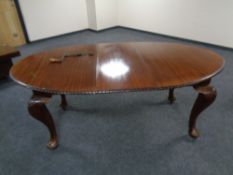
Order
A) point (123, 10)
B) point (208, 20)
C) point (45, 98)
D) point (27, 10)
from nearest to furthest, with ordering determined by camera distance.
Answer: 1. point (45, 98)
2. point (208, 20)
3. point (27, 10)
4. point (123, 10)

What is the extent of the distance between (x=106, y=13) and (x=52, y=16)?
1.31 metres

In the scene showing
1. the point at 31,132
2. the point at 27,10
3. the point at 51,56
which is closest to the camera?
the point at 51,56

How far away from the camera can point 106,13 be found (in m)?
4.56

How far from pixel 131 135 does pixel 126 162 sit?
0.88 ft

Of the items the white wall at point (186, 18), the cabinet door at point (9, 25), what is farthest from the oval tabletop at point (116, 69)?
the cabinet door at point (9, 25)

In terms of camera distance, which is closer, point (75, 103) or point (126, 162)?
point (126, 162)

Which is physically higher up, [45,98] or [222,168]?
[45,98]

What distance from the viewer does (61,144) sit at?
1.49 metres

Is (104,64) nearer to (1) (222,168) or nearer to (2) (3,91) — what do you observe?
(1) (222,168)

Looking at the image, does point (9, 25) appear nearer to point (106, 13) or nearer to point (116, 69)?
point (106, 13)

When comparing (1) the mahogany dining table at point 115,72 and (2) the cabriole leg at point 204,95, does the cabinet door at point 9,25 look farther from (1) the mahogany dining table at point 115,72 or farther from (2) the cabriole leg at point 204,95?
(2) the cabriole leg at point 204,95

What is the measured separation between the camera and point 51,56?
1.47 meters

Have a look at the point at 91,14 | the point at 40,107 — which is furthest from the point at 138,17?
the point at 40,107

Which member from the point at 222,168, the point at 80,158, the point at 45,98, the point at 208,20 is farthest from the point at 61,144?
the point at 208,20
